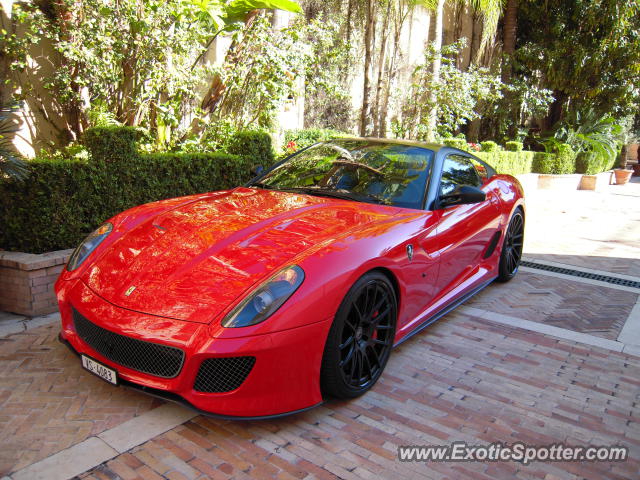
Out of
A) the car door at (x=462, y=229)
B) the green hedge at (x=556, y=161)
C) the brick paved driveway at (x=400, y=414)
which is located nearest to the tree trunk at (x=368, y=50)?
the green hedge at (x=556, y=161)

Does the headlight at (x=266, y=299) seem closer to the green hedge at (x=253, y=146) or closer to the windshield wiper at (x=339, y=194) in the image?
the windshield wiper at (x=339, y=194)

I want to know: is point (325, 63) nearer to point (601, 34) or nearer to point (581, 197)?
point (581, 197)

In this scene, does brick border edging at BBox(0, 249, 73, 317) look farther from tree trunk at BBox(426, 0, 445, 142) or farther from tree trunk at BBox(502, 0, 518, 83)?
tree trunk at BBox(502, 0, 518, 83)

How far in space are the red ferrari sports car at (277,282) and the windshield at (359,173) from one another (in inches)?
0.5

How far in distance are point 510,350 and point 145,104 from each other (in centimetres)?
570

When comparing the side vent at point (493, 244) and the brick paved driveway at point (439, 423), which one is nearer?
the brick paved driveway at point (439, 423)

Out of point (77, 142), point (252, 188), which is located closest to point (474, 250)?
point (252, 188)

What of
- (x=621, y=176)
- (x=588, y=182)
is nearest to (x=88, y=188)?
(x=588, y=182)

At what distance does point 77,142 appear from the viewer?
752 cm

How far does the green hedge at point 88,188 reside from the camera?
4.16 meters

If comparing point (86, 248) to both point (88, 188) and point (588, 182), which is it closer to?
point (88, 188)

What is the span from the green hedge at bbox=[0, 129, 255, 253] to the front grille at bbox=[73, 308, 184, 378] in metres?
1.91

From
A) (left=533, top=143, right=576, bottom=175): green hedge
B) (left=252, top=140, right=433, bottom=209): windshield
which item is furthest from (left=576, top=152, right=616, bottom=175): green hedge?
(left=252, top=140, right=433, bottom=209): windshield

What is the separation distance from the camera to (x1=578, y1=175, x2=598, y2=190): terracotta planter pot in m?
16.7
